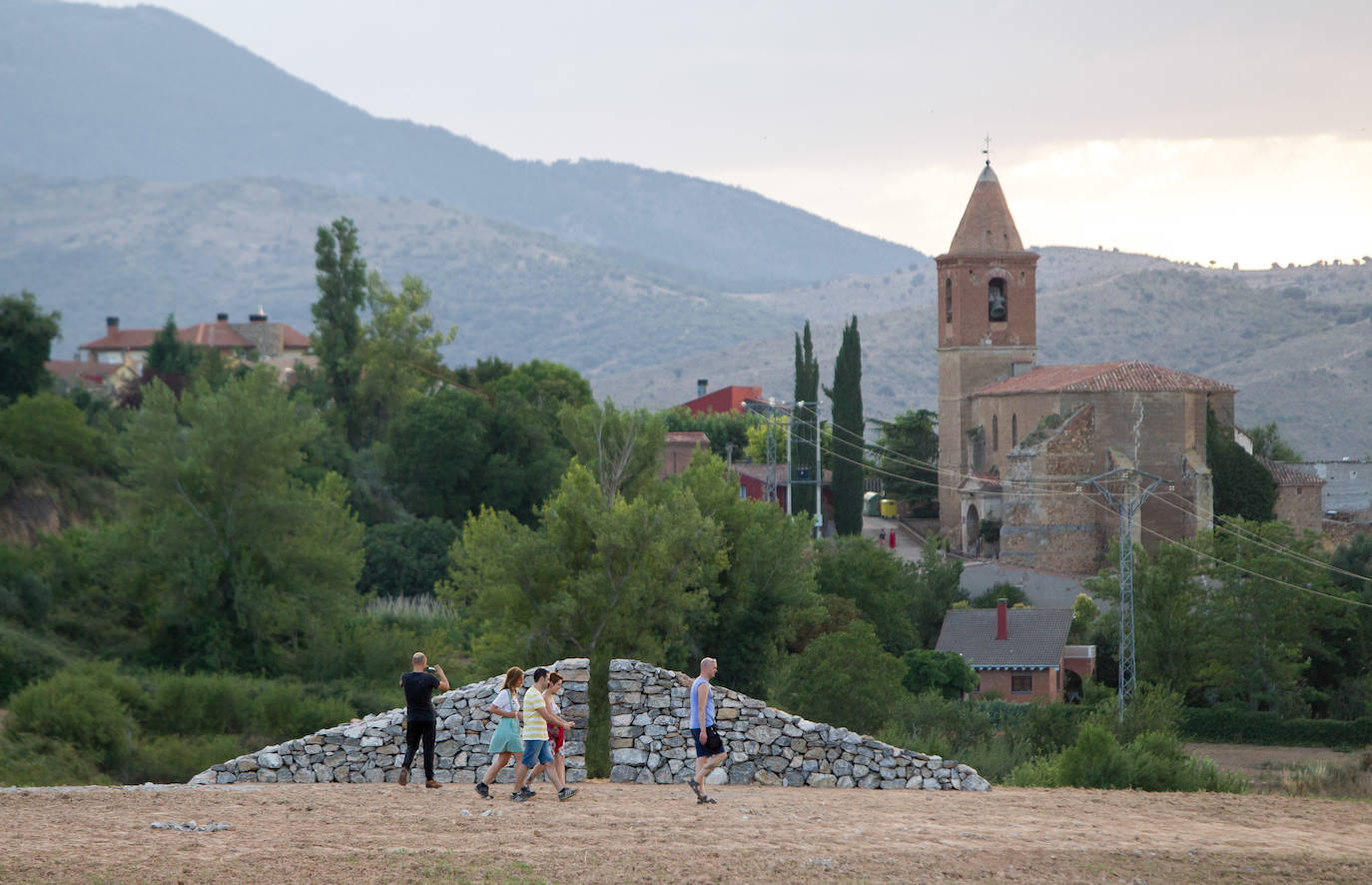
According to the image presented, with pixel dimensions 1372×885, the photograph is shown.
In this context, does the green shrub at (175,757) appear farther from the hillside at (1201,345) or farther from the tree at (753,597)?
the hillside at (1201,345)

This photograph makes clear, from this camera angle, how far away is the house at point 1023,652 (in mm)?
46438

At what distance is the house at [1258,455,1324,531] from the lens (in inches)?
2468

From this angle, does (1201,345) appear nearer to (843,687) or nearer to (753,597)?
(753,597)

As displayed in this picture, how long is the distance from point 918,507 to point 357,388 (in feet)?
92.4

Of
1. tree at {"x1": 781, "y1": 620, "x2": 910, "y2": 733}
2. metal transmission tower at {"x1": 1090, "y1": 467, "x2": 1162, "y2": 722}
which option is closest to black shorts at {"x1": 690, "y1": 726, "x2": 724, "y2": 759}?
tree at {"x1": 781, "y1": 620, "x2": 910, "y2": 733}

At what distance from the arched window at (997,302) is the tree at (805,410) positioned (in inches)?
346

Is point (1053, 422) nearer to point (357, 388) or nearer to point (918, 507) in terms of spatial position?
point (918, 507)

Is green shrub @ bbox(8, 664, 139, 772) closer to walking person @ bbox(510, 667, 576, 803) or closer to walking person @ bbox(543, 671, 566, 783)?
walking person @ bbox(543, 671, 566, 783)

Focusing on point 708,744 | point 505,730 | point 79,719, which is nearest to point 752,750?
point 708,744

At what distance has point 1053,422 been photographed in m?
61.9

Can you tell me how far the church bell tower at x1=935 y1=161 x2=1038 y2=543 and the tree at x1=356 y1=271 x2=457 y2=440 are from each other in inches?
992

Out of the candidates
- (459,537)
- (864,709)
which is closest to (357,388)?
(459,537)

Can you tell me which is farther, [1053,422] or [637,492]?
[1053,422]

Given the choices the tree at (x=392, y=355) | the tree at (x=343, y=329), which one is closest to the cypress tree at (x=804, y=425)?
the tree at (x=392, y=355)
